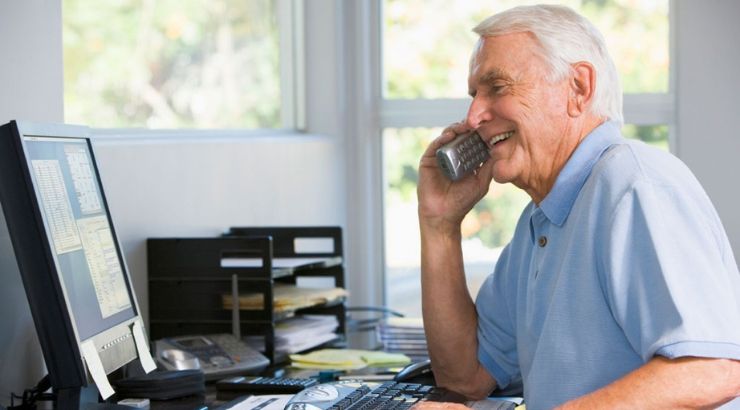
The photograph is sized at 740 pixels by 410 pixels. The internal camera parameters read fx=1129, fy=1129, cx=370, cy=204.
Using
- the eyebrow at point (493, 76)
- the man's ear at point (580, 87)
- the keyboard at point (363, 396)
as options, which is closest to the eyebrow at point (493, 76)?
the eyebrow at point (493, 76)

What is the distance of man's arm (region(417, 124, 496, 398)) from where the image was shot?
6.76 feet

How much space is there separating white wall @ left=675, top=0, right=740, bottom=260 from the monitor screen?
198cm

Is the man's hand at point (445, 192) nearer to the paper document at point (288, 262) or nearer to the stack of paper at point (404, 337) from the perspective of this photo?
the paper document at point (288, 262)

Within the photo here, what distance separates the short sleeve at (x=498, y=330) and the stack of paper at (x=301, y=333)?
0.62 meters

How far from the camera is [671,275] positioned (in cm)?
142

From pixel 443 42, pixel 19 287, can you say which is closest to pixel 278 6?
pixel 443 42

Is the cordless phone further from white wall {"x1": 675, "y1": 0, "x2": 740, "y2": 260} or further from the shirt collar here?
white wall {"x1": 675, "y1": 0, "x2": 740, "y2": 260}

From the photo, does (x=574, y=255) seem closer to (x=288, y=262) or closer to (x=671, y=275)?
(x=671, y=275)

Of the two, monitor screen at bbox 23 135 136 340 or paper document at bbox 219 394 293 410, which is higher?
monitor screen at bbox 23 135 136 340

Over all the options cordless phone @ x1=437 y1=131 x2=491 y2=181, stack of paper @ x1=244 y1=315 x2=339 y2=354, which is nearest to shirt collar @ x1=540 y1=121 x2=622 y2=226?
cordless phone @ x1=437 y1=131 x2=491 y2=181

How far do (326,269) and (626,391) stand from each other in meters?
1.54

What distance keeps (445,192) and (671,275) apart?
2.53 feet

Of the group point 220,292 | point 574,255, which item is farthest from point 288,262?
point 574,255

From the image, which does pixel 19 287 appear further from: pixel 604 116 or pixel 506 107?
pixel 604 116
